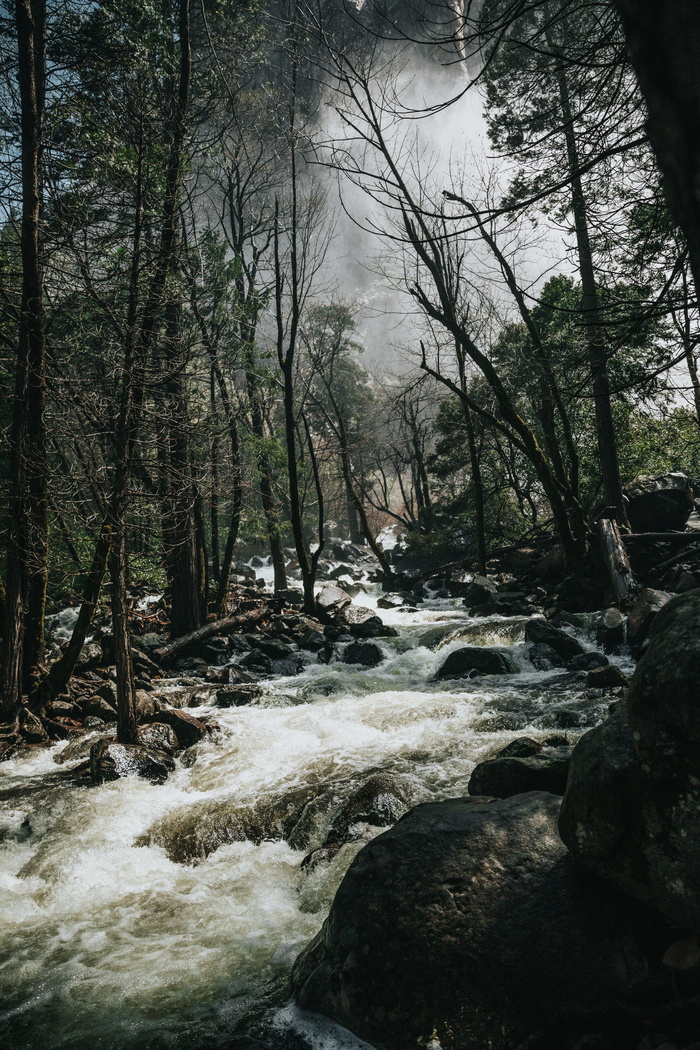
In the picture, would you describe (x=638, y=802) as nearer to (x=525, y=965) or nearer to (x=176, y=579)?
(x=525, y=965)

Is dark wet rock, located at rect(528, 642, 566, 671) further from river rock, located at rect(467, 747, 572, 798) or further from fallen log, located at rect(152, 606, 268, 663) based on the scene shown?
fallen log, located at rect(152, 606, 268, 663)

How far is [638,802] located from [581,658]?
20.8ft

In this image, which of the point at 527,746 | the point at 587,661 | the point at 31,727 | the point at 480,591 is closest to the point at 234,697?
the point at 31,727

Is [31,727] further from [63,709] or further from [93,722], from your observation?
[93,722]

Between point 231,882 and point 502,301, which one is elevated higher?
point 502,301

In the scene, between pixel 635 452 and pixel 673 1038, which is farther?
pixel 635 452

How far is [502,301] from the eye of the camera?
18953 mm

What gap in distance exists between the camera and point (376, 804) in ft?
15.8

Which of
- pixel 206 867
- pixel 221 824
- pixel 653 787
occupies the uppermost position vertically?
pixel 653 787

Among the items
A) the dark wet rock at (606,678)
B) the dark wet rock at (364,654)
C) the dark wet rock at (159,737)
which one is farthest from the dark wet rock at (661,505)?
the dark wet rock at (159,737)

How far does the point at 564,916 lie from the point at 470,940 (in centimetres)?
41

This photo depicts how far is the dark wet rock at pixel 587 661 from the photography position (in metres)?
8.17

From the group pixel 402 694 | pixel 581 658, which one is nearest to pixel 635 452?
pixel 581 658

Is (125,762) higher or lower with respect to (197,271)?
lower
